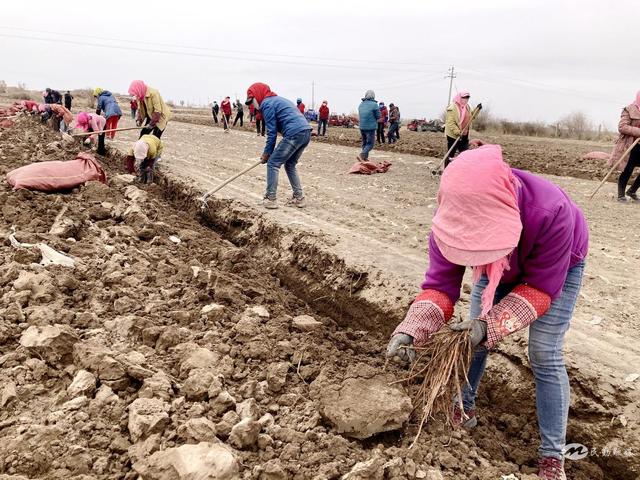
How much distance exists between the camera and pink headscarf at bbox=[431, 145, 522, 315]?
5.66 feet

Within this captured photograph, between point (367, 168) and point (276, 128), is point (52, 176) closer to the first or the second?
point (276, 128)

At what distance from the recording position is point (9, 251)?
388 centimetres

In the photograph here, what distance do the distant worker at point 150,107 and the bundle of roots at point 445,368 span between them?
7.34 m

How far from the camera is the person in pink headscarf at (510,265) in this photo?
5.71 ft

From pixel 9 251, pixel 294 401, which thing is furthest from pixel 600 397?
pixel 9 251

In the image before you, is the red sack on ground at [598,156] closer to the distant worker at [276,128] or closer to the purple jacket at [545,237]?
the distant worker at [276,128]

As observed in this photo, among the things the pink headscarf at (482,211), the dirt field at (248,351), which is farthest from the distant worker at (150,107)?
the pink headscarf at (482,211)

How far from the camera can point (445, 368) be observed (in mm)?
2150

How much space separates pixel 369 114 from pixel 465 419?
8.08 m

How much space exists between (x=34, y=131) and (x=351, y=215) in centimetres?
985

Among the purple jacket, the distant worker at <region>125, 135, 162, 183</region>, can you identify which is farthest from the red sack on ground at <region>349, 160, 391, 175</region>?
the purple jacket

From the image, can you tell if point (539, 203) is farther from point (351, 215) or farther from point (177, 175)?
point (177, 175)

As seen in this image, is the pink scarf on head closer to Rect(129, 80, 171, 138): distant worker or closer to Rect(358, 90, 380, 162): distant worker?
Rect(358, 90, 380, 162): distant worker

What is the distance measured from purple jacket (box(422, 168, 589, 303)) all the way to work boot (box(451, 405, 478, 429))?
841 millimetres
